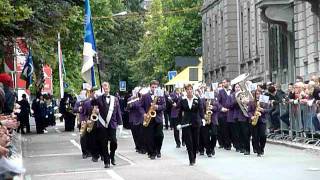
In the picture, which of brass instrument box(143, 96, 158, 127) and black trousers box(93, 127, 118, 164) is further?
brass instrument box(143, 96, 158, 127)

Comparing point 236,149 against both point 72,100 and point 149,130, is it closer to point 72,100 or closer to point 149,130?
point 149,130

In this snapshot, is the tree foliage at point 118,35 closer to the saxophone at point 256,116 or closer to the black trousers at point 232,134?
the black trousers at point 232,134

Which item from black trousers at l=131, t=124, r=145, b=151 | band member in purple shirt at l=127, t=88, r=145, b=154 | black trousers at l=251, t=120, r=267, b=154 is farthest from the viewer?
black trousers at l=131, t=124, r=145, b=151

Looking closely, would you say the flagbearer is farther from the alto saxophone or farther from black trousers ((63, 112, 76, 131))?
black trousers ((63, 112, 76, 131))

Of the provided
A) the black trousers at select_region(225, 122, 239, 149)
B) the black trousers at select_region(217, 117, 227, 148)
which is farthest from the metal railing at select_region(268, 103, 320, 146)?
the black trousers at select_region(217, 117, 227, 148)

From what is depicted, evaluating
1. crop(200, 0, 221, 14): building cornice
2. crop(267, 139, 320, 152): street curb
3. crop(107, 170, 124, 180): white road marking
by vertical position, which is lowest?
crop(107, 170, 124, 180): white road marking

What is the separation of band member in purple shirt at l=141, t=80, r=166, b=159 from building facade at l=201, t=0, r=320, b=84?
41.3 feet

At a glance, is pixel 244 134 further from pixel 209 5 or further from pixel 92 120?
pixel 209 5

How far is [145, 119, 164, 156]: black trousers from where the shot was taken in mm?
21297

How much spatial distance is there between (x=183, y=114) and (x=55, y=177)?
3.96 meters

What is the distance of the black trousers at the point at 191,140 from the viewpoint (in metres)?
18.8

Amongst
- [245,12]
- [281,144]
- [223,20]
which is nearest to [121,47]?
[223,20]

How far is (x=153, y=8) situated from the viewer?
88562 mm

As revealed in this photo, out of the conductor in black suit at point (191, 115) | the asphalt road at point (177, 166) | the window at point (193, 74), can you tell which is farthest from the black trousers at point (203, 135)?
the window at point (193, 74)
